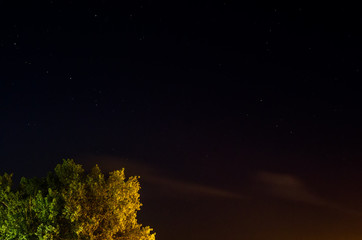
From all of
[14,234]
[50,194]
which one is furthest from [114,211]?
[14,234]

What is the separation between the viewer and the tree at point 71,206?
3950cm

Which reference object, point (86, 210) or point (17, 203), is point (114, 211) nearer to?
point (86, 210)

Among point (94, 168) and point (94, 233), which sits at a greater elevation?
point (94, 168)

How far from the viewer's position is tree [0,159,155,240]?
39.5 meters

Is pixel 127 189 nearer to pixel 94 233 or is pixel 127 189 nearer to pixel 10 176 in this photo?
pixel 94 233

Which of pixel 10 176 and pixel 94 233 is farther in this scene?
pixel 10 176

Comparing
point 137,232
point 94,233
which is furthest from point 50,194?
point 137,232

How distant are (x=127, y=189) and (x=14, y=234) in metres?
8.14

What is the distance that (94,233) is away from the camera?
4034cm

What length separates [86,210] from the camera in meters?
40.2

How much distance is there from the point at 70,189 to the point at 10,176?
596 cm

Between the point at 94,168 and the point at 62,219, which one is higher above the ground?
the point at 94,168

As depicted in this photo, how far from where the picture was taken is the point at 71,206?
3956 cm

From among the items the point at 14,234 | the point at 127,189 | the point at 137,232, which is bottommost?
the point at 14,234
